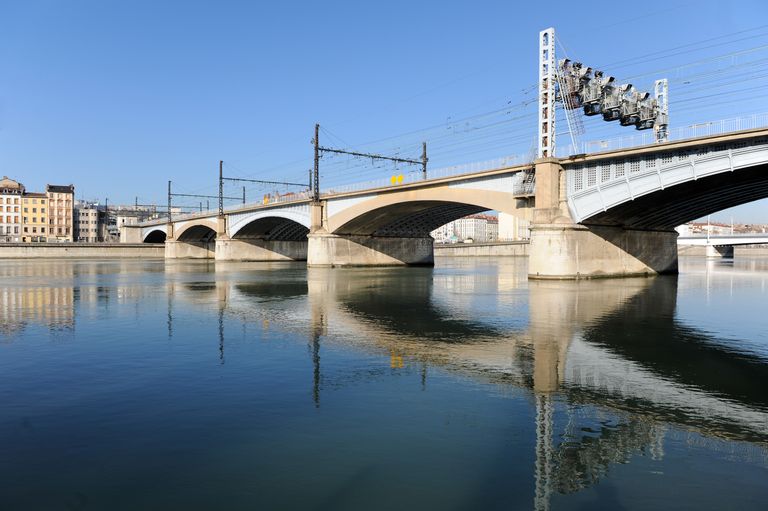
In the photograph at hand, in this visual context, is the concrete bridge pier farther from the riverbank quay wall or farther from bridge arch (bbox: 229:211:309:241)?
the riverbank quay wall

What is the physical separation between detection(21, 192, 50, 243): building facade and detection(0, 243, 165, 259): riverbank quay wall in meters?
38.2

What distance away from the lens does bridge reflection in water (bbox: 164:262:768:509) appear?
25.0 ft

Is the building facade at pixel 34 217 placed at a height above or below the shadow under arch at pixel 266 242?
above

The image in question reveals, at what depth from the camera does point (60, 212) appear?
493ft

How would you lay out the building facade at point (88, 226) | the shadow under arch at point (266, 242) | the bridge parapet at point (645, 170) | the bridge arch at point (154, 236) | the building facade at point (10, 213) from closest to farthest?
the bridge parapet at point (645, 170), the shadow under arch at point (266, 242), the bridge arch at point (154, 236), the building facade at point (10, 213), the building facade at point (88, 226)

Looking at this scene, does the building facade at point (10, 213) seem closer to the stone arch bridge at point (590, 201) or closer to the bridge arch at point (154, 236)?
the bridge arch at point (154, 236)

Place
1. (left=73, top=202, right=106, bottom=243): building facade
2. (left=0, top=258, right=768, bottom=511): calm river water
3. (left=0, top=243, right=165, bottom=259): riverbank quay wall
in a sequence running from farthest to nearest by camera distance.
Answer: (left=73, top=202, right=106, bottom=243): building facade, (left=0, top=243, right=165, bottom=259): riverbank quay wall, (left=0, top=258, right=768, bottom=511): calm river water

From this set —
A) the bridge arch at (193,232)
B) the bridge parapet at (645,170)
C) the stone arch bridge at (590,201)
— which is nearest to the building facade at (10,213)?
the bridge arch at (193,232)

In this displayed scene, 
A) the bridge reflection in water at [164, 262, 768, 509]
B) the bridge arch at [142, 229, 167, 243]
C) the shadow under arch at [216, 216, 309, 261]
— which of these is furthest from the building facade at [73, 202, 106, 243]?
the bridge reflection in water at [164, 262, 768, 509]

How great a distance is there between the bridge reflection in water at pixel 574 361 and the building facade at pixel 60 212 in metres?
144

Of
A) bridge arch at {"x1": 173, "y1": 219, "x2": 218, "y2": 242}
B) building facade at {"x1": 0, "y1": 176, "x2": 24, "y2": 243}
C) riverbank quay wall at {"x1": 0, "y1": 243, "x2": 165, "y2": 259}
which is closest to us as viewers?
bridge arch at {"x1": 173, "y1": 219, "x2": 218, "y2": 242}

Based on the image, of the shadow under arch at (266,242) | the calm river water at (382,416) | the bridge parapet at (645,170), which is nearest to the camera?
the calm river water at (382,416)

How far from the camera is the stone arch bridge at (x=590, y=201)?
3272cm

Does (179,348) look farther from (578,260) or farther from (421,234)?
(421,234)
